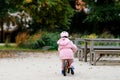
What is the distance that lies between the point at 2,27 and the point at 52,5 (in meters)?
18.4

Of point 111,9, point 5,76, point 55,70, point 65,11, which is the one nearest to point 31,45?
point 65,11

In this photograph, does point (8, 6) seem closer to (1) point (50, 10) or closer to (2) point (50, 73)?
(1) point (50, 10)

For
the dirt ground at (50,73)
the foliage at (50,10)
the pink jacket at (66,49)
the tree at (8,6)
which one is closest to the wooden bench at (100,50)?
the dirt ground at (50,73)

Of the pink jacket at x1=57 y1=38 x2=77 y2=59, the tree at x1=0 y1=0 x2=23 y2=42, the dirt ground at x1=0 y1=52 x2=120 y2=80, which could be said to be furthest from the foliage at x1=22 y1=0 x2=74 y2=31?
the pink jacket at x1=57 y1=38 x2=77 y2=59

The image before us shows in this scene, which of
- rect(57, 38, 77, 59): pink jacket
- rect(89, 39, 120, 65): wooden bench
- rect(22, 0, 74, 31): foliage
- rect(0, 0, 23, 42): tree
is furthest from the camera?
rect(22, 0, 74, 31): foliage

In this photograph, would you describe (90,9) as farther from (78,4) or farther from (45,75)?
(45,75)

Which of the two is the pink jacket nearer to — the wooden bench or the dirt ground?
the dirt ground

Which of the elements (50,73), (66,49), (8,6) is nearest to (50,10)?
(8,6)

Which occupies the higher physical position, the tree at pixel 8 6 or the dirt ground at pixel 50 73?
the tree at pixel 8 6

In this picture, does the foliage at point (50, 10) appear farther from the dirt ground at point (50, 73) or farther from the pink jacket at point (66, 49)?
the pink jacket at point (66, 49)

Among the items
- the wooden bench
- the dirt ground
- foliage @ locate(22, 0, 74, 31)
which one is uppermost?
foliage @ locate(22, 0, 74, 31)

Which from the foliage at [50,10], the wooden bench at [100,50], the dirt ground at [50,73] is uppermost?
the foliage at [50,10]

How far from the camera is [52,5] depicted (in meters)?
31.9

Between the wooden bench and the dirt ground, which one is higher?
the wooden bench
